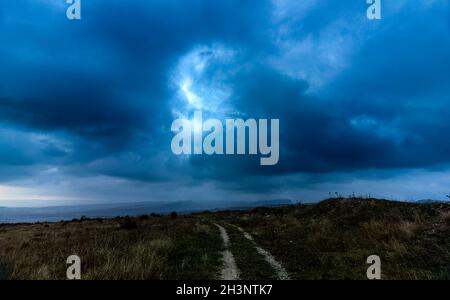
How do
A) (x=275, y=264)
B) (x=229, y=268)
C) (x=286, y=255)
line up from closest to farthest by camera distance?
(x=229, y=268), (x=275, y=264), (x=286, y=255)

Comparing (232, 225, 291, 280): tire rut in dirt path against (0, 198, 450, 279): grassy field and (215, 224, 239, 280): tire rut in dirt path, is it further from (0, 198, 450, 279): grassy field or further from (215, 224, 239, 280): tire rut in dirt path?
(215, 224, 239, 280): tire rut in dirt path

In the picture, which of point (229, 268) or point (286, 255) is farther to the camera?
point (286, 255)

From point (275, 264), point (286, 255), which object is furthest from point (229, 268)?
point (286, 255)

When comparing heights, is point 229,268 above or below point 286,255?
above

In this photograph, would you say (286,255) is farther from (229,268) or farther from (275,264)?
(229,268)

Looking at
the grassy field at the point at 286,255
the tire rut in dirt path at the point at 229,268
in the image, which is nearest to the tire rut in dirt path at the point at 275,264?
the grassy field at the point at 286,255

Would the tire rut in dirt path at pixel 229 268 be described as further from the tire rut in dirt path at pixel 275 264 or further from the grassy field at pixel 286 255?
the tire rut in dirt path at pixel 275 264

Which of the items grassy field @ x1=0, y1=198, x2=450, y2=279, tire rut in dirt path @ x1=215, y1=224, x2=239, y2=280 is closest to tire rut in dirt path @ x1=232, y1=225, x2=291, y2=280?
grassy field @ x1=0, y1=198, x2=450, y2=279

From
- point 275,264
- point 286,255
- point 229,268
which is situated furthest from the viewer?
point 286,255

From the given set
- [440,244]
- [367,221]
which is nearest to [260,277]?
[440,244]

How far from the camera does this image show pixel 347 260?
14844 mm

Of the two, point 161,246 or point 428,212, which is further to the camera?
point 428,212

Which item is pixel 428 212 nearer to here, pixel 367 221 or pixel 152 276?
pixel 367 221
